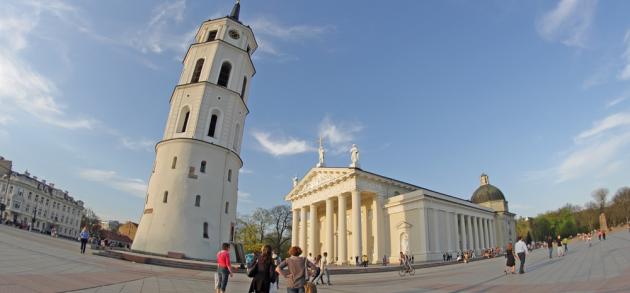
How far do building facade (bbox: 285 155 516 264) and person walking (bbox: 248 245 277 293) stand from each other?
1305 inches

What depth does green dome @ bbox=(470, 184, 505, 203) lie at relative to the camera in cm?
6862

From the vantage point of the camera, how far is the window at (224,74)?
3288 cm

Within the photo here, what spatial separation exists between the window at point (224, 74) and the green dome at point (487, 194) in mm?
58178

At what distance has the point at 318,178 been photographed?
164 feet

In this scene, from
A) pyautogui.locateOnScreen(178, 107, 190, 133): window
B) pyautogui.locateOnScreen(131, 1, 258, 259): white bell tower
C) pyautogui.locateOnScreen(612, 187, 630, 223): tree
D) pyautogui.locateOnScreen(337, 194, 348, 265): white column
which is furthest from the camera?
A: pyautogui.locateOnScreen(612, 187, 630, 223): tree

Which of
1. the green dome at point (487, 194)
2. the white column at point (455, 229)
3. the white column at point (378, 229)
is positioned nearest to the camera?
the white column at point (378, 229)

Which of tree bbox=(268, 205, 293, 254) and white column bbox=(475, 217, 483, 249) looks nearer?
white column bbox=(475, 217, 483, 249)

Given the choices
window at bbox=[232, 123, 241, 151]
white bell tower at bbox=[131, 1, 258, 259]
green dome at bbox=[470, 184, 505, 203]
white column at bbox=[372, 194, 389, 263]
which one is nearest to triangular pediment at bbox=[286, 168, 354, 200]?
white column at bbox=[372, 194, 389, 263]

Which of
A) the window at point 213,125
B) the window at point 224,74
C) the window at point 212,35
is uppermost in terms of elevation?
the window at point 212,35

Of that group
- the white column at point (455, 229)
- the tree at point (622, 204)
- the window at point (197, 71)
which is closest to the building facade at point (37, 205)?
the window at point (197, 71)

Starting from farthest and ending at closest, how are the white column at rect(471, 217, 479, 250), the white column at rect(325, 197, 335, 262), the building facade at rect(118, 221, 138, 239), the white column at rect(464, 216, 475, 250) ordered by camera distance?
the building facade at rect(118, 221, 138, 239)
the white column at rect(471, 217, 479, 250)
the white column at rect(464, 216, 475, 250)
the white column at rect(325, 197, 335, 262)

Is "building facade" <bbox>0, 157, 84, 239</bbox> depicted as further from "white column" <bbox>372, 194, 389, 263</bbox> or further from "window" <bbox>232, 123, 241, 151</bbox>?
"white column" <bbox>372, 194, 389, 263</bbox>

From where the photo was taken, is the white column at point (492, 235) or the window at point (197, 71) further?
the white column at point (492, 235)

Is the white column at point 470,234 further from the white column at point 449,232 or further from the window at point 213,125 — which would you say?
the window at point 213,125
